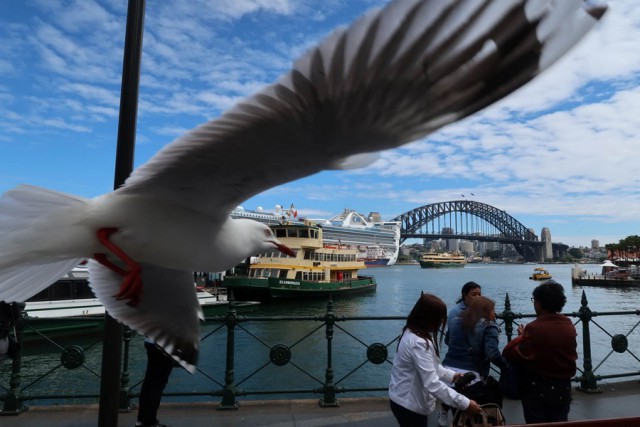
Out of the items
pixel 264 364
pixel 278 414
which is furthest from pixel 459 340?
pixel 264 364

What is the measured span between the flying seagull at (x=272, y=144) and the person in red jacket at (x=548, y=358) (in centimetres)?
202

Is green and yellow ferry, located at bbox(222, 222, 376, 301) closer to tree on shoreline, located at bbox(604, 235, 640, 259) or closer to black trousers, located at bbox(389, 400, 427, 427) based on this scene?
black trousers, located at bbox(389, 400, 427, 427)

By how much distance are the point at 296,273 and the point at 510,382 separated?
78.0 feet

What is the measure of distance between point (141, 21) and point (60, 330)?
1513cm

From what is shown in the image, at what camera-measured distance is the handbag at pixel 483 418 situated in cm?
290

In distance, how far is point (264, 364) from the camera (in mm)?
6312

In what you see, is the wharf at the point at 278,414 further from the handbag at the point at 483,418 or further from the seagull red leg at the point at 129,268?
the seagull red leg at the point at 129,268

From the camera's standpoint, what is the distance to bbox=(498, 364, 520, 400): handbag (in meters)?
3.04

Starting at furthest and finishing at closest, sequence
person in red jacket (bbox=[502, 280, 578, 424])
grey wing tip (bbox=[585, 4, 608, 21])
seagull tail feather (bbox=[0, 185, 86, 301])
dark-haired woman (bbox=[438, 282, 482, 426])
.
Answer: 1. dark-haired woman (bbox=[438, 282, 482, 426])
2. person in red jacket (bbox=[502, 280, 578, 424])
3. seagull tail feather (bbox=[0, 185, 86, 301])
4. grey wing tip (bbox=[585, 4, 608, 21])

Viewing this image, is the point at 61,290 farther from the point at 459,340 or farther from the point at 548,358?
the point at 548,358

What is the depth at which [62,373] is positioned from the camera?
1094cm

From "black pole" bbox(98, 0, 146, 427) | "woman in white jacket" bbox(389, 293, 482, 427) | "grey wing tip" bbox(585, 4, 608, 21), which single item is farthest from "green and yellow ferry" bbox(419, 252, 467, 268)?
"grey wing tip" bbox(585, 4, 608, 21)

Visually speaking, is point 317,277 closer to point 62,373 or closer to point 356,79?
point 62,373

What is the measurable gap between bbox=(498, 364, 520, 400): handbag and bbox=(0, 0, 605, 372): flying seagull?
7.01ft
